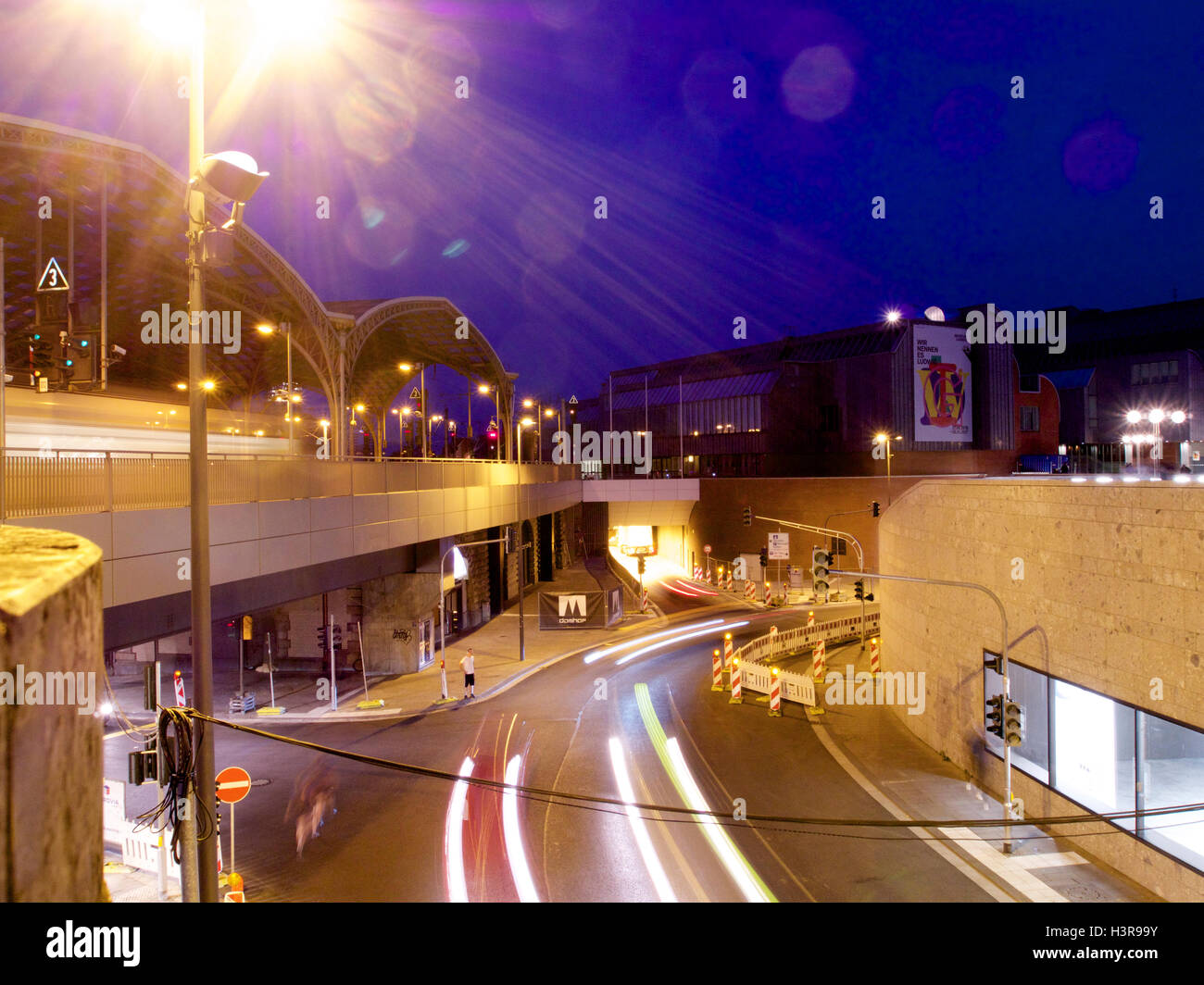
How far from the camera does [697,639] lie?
33.7 m

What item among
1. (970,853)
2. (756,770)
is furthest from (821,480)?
(970,853)

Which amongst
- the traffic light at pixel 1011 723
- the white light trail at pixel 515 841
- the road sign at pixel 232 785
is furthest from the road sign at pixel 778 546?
the road sign at pixel 232 785

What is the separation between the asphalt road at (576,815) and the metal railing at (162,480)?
6.39 metres

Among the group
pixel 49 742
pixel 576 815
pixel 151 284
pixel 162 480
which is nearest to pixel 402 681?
pixel 576 815

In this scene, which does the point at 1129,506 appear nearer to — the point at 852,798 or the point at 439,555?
the point at 852,798

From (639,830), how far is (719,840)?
4.81 feet

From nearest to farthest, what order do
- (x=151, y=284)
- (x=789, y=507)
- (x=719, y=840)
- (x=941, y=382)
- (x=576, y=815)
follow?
(x=719, y=840) < (x=576, y=815) < (x=151, y=284) < (x=789, y=507) < (x=941, y=382)

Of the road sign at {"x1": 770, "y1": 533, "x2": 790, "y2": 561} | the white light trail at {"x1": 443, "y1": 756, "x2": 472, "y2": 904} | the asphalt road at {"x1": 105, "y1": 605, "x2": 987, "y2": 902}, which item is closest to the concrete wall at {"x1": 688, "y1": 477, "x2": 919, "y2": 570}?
the road sign at {"x1": 770, "y1": 533, "x2": 790, "y2": 561}

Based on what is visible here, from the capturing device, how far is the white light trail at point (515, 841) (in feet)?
37.7

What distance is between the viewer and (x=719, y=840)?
13.7 meters

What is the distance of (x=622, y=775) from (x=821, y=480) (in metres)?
37.1

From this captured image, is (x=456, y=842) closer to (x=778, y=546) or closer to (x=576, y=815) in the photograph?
(x=576, y=815)

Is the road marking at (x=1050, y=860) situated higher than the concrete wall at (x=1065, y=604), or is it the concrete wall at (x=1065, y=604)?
the concrete wall at (x=1065, y=604)

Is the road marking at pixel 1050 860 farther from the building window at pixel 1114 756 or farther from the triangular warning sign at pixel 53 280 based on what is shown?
the triangular warning sign at pixel 53 280
